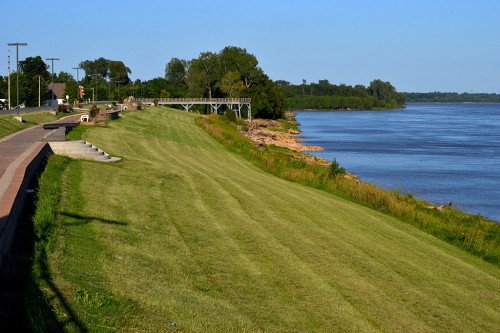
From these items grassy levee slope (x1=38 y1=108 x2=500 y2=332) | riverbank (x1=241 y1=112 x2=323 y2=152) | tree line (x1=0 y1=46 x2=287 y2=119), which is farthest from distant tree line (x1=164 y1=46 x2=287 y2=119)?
grassy levee slope (x1=38 y1=108 x2=500 y2=332)

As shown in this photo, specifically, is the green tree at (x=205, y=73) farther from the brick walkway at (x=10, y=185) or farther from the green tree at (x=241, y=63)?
the brick walkway at (x=10, y=185)

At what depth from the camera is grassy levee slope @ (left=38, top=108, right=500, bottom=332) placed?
9719 millimetres

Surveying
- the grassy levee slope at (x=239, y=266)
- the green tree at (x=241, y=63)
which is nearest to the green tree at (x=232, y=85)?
the green tree at (x=241, y=63)

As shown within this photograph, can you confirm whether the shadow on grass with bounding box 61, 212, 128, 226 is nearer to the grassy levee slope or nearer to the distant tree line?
the grassy levee slope

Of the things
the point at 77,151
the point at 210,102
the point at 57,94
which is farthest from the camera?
the point at 210,102

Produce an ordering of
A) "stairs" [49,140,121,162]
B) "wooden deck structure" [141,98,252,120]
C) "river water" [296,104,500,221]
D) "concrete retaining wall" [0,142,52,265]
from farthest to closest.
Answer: "wooden deck structure" [141,98,252,120] → "river water" [296,104,500,221] → "stairs" [49,140,121,162] → "concrete retaining wall" [0,142,52,265]

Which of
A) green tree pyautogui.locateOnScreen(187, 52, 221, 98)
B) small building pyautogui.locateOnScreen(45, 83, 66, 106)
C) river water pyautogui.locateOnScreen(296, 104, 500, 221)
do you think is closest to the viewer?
river water pyautogui.locateOnScreen(296, 104, 500, 221)

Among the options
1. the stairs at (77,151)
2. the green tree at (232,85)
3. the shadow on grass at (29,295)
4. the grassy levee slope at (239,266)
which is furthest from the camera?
the green tree at (232,85)

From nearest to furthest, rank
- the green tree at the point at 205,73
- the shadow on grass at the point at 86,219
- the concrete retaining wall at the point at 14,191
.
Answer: the concrete retaining wall at the point at 14,191 < the shadow on grass at the point at 86,219 < the green tree at the point at 205,73

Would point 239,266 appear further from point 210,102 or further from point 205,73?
point 205,73

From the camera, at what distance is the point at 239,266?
Answer: 12.8 metres

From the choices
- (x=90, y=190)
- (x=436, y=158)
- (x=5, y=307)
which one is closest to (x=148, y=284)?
(x=5, y=307)

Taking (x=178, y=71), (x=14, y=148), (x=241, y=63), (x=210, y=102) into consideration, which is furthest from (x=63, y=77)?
(x=14, y=148)

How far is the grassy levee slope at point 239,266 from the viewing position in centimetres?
972
